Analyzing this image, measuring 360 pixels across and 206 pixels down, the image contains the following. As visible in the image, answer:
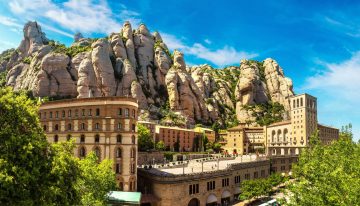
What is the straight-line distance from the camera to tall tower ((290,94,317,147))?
16000 cm

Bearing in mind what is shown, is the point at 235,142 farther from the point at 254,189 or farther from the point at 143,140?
the point at 254,189

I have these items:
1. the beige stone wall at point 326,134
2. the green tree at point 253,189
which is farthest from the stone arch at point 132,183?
the beige stone wall at point 326,134

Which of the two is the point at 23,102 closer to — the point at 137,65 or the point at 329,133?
the point at 137,65

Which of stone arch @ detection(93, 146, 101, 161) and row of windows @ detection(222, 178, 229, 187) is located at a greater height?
stone arch @ detection(93, 146, 101, 161)

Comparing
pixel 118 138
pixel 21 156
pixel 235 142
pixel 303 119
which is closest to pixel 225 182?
pixel 118 138

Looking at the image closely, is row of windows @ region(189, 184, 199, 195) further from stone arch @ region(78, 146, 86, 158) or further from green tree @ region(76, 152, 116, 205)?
stone arch @ region(78, 146, 86, 158)

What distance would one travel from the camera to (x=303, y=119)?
161m

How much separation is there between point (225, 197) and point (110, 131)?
32.5 metres

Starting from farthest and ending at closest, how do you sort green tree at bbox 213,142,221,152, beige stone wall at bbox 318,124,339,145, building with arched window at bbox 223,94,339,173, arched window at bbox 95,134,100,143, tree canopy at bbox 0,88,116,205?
1. beige stone wall at bbox 318,124,339,145
2. green tree at bbox 213,142,221,152
3. building with arched window at bbox 223,94,339,173
4. arched window at bbox 95,134,100,143
5. tree canopy at bbox 0,88,116,205

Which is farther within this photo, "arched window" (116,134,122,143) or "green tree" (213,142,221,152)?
"green tree" (213,142,221,152)

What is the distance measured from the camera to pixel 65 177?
30.8 m

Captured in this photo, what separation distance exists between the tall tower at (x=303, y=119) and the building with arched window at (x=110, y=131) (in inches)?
4517

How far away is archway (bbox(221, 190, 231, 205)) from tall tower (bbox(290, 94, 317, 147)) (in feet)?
300

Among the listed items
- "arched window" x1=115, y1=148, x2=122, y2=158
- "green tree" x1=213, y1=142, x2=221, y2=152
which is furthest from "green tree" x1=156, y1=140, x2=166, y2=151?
"arched window" x1=115, y1=148, x2=122, y2=158
